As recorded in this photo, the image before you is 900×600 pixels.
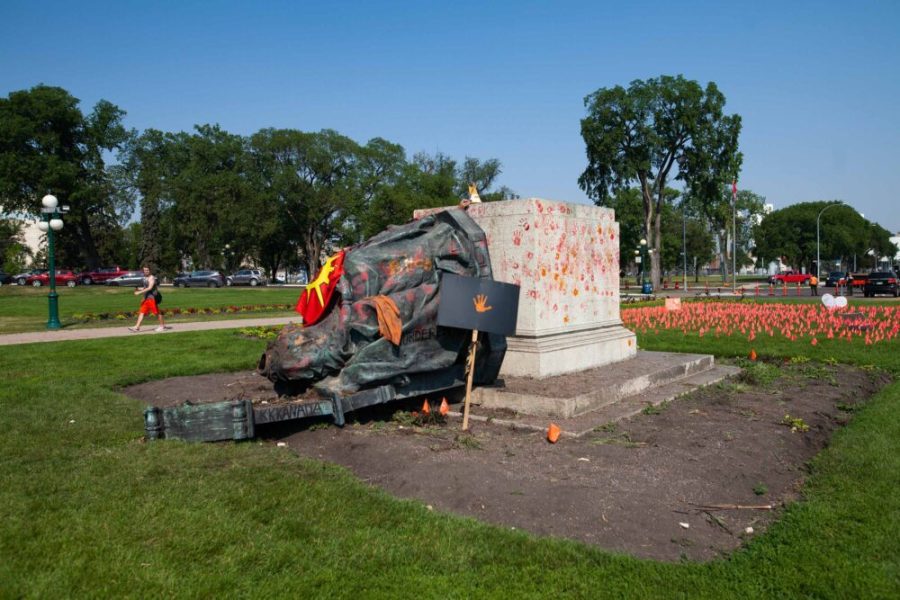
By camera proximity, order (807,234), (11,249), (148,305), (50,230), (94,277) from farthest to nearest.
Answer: (11,249), (807,234), (94,277), (50,230), (148,305)

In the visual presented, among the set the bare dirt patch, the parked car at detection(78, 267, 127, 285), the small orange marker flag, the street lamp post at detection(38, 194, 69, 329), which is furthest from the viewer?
the parked car at detection(78, 267, 127, 285)

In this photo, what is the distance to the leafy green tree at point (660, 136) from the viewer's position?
47.1m

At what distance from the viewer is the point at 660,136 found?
47.7 metres

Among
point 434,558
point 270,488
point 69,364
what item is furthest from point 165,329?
point 434,558

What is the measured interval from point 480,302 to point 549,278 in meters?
1.86

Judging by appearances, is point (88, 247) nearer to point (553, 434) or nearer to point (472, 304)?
point (472, 304)

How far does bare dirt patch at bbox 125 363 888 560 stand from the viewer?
4.16 m

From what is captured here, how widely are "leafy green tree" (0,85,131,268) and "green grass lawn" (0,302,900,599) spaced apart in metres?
62.7

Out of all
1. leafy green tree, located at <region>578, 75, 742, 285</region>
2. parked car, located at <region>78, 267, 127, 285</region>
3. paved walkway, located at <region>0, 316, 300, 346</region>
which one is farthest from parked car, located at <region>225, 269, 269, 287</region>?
paved walkway, located at <region>0, 316, 300, 346</region>

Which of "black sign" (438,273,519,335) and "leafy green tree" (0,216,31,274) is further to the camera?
"leafy green tree" (0,216,31,274)

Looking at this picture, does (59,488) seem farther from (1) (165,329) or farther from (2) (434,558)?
(1) (165,329)

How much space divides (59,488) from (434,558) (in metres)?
2.75

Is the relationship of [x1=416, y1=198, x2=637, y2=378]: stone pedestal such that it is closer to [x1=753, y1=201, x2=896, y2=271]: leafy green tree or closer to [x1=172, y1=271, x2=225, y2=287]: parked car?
[x1=172, y1=271, x2=225, y2=287]: parked car

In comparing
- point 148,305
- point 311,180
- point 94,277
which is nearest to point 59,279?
point 94,277
